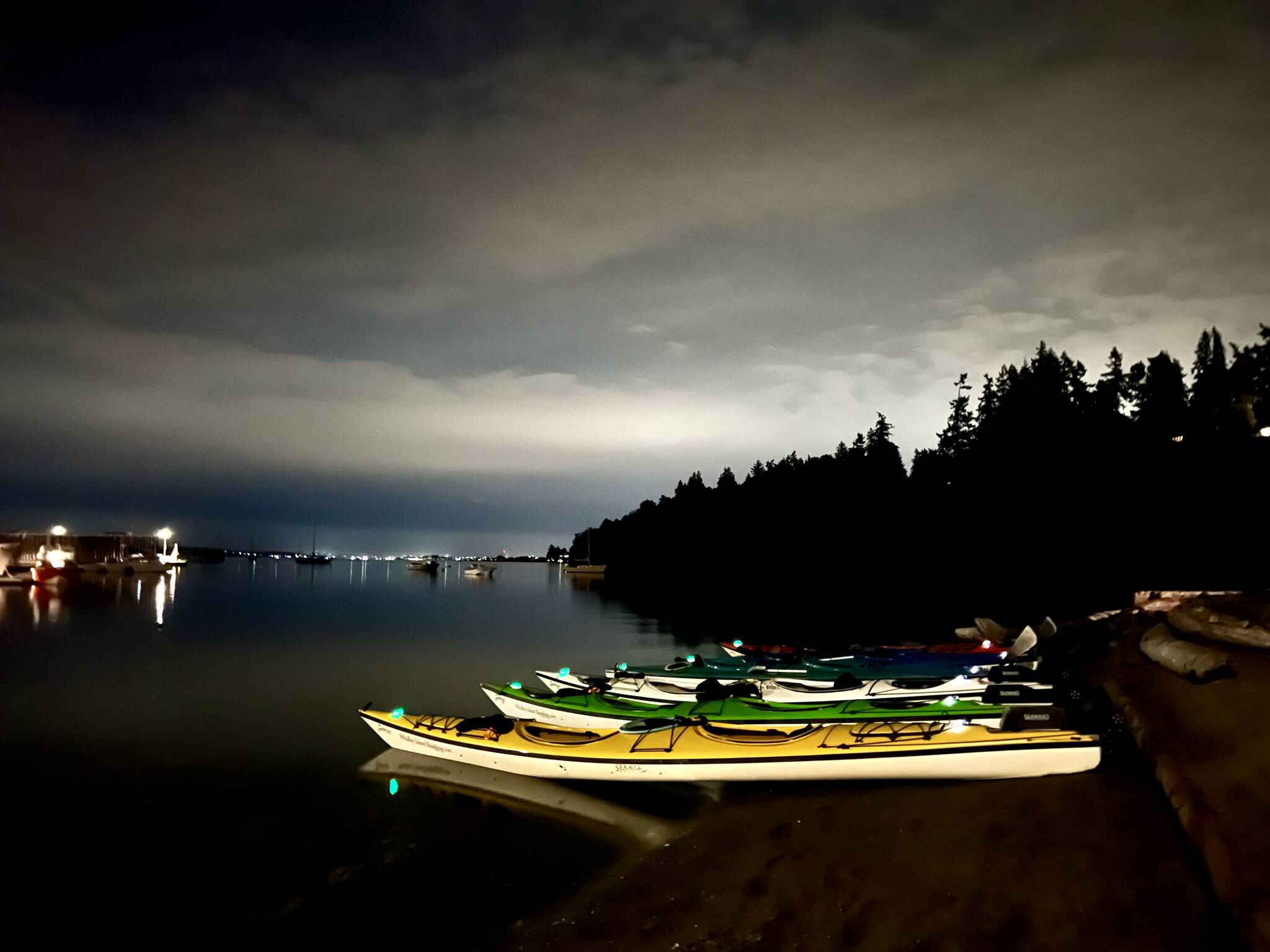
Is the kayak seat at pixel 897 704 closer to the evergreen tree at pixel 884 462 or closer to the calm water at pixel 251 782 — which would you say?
the calm water at pixel 251 782

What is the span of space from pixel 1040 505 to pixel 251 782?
53.0 meters

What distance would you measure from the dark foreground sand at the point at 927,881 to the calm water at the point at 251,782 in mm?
1487

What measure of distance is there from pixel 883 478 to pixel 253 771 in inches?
2803

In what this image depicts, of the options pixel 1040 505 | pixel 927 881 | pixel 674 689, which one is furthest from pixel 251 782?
pixel 1040 505

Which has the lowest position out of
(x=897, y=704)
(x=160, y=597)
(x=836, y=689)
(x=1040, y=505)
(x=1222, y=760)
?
(x=160, y=597)

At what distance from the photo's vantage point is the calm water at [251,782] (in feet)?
28.3

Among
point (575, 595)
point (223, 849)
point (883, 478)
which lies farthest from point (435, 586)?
point (223, 849)

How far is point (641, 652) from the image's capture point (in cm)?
3080

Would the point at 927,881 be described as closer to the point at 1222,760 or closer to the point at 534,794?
the point at 1222,760

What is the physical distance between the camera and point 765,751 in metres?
10.1

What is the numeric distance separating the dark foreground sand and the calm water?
1487mm

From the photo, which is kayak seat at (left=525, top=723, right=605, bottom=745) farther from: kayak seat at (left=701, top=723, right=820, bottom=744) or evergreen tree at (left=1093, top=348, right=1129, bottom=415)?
evergreen tree at (left=1093, top=348, right=1129, bottom=415)

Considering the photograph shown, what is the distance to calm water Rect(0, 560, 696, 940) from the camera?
8.62 metres

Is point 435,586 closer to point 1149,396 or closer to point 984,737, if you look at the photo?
point 1149,396
